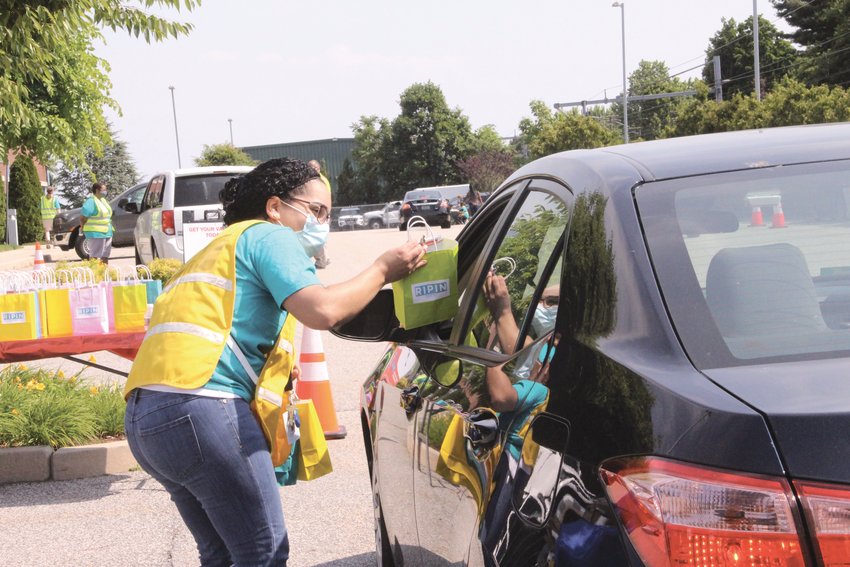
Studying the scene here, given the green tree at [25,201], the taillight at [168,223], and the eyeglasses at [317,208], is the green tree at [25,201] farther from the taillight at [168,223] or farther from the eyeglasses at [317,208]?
the eyeglasses at [317,208]

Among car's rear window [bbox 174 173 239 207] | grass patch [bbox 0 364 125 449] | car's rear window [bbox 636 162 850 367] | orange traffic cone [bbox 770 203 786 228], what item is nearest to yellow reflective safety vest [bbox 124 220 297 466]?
car's rear window [bbox 636 162 850 367]

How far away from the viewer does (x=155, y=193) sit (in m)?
19.8

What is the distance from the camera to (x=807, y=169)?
2400 mm

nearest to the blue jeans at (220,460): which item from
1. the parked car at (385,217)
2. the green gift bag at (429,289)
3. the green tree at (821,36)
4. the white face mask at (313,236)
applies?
the green gift bag at (429,289)

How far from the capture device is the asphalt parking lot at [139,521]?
17.0 ft

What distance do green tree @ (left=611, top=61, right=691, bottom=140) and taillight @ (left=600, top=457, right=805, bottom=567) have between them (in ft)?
300

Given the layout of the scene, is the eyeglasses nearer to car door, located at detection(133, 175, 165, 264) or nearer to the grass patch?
the grass patch

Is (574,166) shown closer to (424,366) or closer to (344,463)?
(424,366)

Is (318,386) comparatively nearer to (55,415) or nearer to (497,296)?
(55,415)

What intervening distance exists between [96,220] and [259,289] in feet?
58.4

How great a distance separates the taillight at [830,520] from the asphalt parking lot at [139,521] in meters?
3.58

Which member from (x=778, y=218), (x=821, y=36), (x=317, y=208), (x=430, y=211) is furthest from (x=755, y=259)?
(x=821, y=36)

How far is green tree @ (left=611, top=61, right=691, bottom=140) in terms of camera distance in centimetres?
9906

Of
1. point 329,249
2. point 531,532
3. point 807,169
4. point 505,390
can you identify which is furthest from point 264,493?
point 329,249
